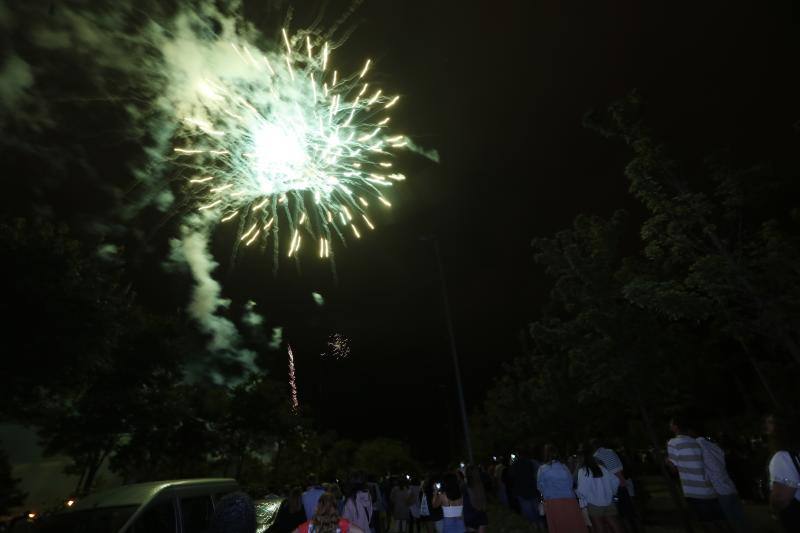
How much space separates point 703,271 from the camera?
35.5 feet

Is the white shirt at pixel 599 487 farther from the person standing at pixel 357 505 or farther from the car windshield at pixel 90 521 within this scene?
the car windshield at pixel 90 521

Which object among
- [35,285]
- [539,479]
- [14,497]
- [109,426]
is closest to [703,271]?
[539,479]

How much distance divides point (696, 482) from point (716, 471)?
0.32 m

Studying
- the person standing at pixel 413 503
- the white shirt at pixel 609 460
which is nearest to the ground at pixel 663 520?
the person standing at pixel 413 503

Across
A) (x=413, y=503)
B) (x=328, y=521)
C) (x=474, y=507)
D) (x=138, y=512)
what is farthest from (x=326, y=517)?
(x=413, y=503)

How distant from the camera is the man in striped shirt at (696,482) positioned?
6238 millimetres

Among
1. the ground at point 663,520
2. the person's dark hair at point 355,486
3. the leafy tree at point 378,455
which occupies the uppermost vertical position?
the leafy tree at point 378,455

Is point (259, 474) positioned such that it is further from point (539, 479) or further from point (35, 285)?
point (539, 479)

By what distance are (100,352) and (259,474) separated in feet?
163

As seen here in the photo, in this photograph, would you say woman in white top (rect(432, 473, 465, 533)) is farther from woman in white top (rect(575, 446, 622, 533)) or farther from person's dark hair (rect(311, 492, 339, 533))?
person's dark hair (rect(311, 492, 339, 533))

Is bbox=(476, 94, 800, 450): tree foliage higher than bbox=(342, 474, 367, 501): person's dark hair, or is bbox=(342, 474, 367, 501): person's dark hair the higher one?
bbox=(476, 94, 800, 450): tree foliage

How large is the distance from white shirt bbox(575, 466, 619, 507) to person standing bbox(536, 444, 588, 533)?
228 millimetres

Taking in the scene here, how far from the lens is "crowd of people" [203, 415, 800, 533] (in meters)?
4.24

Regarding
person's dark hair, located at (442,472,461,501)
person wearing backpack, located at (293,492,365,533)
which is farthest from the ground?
A: person wearing backpack, located at (293,492,365,533)
